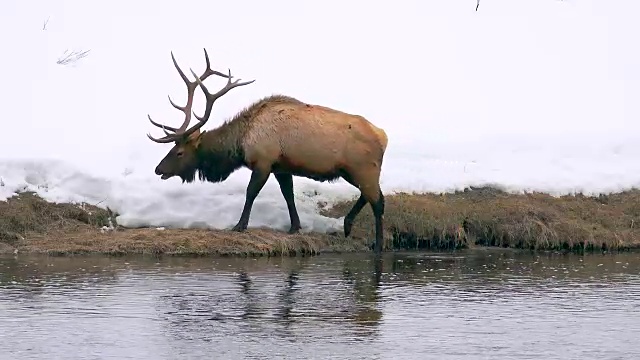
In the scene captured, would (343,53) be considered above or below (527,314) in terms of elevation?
above

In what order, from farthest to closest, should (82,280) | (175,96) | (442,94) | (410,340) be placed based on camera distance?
1. (442,94)
2. (175,96)
3. (82,280)
4. (410,340)

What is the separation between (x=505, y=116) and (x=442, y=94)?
1.39m

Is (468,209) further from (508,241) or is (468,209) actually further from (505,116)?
(505,116)

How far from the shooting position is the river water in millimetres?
11609

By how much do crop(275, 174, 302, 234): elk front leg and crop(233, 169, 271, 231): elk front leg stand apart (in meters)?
0.26

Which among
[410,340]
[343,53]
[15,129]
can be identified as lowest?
[410,340]

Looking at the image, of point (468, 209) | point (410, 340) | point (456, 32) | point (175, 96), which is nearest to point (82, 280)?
point (410, 340)

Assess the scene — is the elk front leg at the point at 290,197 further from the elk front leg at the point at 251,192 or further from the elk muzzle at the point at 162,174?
the elk muzzle at the point at 162,174

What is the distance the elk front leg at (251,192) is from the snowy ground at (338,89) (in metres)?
0.42

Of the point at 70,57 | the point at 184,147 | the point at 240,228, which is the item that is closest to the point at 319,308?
the point at 240,228

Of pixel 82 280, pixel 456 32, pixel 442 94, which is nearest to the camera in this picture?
pixel 82 280

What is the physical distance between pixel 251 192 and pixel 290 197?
1.88 feet

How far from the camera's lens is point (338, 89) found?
24.3 metres

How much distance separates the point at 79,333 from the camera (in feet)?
39.5
